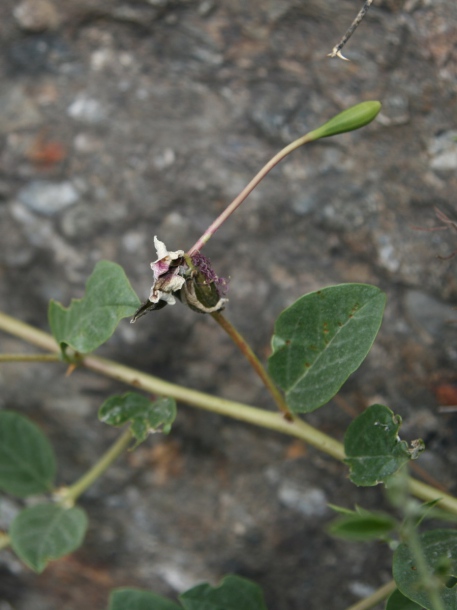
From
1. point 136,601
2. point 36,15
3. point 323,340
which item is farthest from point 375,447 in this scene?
point 36,15

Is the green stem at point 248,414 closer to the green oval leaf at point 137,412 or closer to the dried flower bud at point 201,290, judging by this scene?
the green oval leaf at point 137,412

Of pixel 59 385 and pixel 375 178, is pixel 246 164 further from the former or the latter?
pixel 59 385

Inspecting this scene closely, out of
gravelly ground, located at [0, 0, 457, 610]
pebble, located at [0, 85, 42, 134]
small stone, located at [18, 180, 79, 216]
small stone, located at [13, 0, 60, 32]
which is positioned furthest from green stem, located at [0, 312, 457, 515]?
small stone, located at [13, 0, 60, 32]

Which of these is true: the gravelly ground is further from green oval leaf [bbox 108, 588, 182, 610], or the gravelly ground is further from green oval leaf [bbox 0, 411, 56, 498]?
green oval leaf [bbox 108, 588, 182, 610]

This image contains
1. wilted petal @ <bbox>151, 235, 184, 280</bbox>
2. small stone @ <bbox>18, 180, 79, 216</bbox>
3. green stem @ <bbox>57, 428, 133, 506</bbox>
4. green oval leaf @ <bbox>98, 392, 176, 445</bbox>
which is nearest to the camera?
wilted petal @ <bbox>151, 235, 184, 280</bbox>

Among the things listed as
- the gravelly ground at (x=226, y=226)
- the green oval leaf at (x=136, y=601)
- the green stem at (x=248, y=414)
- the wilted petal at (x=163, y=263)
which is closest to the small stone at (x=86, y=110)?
the gravelly ground at (x=226, y=226)

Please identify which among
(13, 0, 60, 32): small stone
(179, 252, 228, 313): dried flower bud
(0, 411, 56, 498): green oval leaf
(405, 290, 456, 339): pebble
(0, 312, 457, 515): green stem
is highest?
(179, 252, 228, 313): dried flower bud
